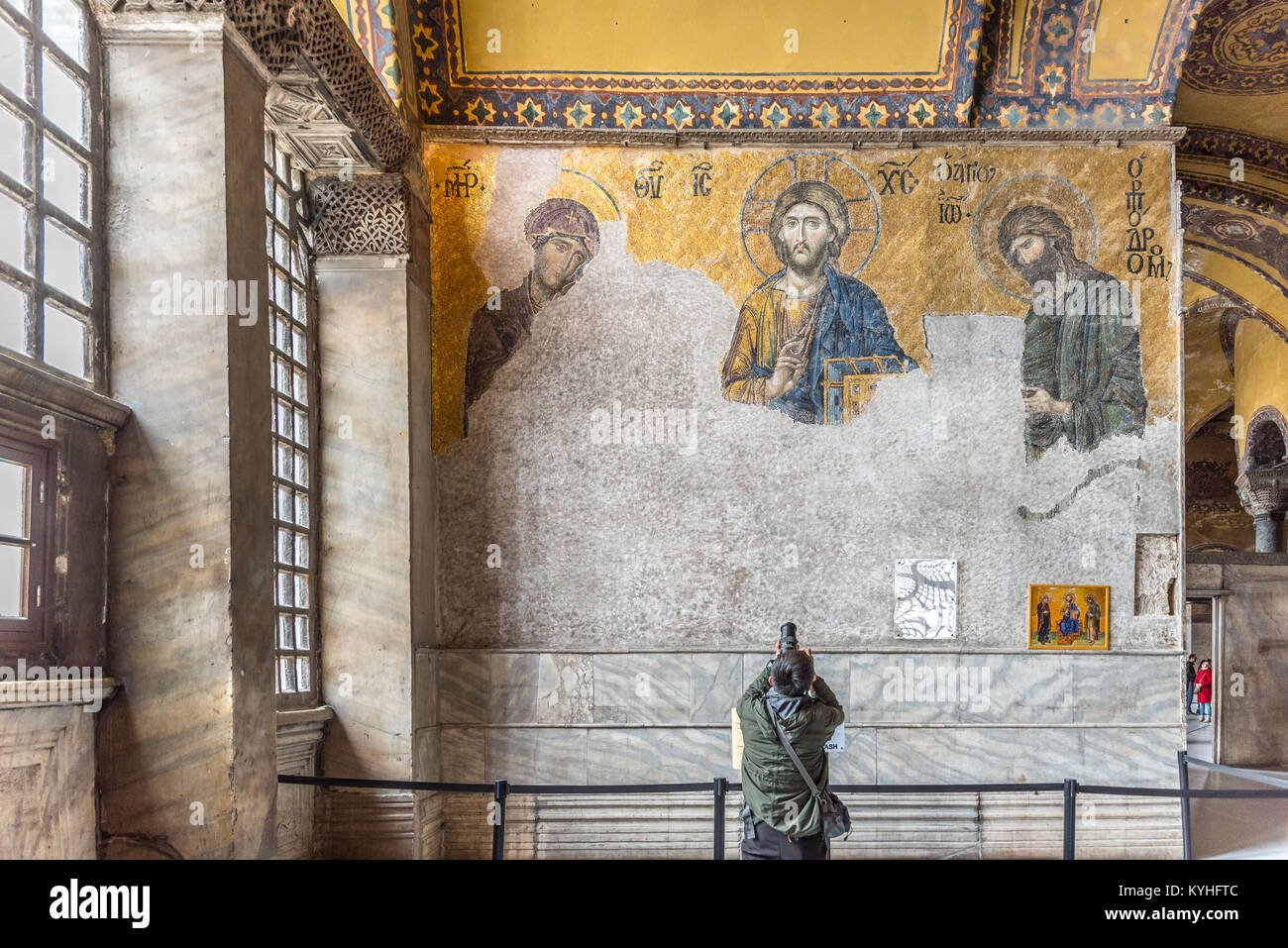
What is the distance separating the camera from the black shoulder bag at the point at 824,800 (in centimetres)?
518

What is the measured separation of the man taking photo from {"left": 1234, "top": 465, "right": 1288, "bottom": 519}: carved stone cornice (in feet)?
47.5

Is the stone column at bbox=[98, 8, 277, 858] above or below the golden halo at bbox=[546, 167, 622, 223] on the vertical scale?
below

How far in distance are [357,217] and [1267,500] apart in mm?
15250

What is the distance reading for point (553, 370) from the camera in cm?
860

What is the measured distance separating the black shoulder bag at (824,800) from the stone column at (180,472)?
2.44 m

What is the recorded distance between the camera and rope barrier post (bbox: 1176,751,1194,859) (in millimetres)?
7816

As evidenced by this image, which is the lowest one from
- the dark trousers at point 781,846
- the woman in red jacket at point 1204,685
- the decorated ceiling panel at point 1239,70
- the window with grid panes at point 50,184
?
the woman in red jacket at point 1204,685

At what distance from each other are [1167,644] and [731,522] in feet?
11.8

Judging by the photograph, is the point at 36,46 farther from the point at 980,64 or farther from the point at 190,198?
the point at 980,64

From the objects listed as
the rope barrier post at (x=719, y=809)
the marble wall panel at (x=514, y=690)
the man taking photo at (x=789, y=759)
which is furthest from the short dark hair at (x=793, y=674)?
the marble wall panel at (x=514, y=690)

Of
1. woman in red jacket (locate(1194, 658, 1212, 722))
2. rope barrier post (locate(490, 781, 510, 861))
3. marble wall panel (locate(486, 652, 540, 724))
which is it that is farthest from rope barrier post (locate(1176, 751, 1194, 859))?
woman in red jacket (locate(1194, 658, 1212, 722))

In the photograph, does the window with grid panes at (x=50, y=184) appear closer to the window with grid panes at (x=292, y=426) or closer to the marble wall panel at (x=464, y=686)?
the window with grid panes at (x=292, y=426)

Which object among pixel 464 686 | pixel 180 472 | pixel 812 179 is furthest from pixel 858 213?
pixel 180 472

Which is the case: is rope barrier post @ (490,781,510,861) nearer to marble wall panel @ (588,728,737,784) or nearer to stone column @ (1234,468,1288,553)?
marble wall panel @ (588,728,737,784)
